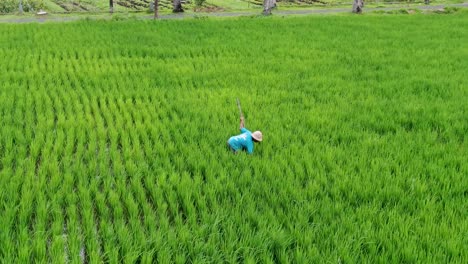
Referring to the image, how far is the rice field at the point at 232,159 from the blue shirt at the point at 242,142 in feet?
0.35

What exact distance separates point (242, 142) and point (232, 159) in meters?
0.20

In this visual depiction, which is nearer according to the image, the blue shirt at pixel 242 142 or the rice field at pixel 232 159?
the rice field at pixel 232 159

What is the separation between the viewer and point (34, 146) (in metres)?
4.04

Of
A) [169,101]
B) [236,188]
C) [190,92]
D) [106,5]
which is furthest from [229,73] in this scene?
[106,5]

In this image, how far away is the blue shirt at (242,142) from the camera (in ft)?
12.9

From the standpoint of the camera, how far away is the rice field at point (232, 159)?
2.61 meters

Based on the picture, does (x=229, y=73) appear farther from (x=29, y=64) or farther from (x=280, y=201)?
(x=280, y=201)

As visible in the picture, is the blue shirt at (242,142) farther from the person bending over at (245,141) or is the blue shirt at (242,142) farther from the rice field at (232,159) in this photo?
the rice field at (232,159)

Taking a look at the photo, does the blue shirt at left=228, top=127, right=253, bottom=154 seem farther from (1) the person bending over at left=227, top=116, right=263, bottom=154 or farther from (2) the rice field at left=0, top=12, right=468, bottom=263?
(2) the rice field at left=0, top=12, right=468, bottom=263

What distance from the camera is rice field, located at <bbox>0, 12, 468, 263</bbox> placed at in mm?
2605

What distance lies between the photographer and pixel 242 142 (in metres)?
3.96

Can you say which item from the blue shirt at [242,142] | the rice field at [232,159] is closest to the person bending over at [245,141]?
the blue shirt at [242,142]

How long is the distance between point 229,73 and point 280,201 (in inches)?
166

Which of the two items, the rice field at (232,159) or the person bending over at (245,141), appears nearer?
the rice field at (232,159)
